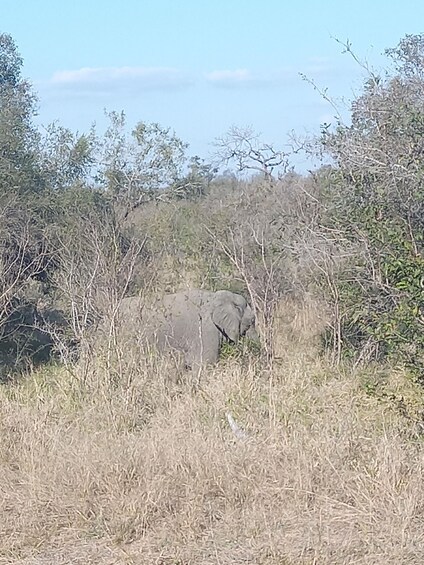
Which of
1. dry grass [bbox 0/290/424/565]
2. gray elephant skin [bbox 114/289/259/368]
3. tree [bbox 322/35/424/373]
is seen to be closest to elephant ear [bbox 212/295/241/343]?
gray elephant skin [bbox 114/289/259/368]

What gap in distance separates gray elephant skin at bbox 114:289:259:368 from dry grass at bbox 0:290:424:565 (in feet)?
7.95

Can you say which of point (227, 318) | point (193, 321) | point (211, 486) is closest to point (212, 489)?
point (211, 486)

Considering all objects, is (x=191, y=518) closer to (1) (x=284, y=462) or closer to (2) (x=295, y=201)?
(1) (x=284, y=462)

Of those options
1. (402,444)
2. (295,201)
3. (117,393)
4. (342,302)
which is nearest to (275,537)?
(402,444)

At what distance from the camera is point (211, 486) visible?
18.6 feet

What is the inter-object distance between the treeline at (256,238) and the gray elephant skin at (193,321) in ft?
1.19

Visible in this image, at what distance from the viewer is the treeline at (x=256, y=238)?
7562 mm

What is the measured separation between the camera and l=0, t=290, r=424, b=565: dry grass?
16.4ft

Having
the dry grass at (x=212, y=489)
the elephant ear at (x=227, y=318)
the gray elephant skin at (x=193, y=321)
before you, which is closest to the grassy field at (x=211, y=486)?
the dry grass at (x=212, y=489)

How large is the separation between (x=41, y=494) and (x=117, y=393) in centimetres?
254

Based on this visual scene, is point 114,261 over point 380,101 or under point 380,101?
under

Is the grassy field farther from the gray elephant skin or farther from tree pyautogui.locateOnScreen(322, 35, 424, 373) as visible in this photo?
the gray elephant skin

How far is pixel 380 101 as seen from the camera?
8.75 m

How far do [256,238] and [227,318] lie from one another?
1112mm
